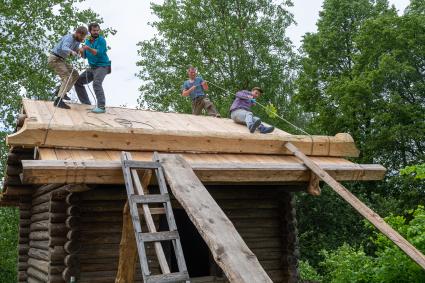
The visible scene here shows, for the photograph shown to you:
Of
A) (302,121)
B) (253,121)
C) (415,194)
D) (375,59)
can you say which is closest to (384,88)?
(375,59)

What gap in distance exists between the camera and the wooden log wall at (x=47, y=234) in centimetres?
754

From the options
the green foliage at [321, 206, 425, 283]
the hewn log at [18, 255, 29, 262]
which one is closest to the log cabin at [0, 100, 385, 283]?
the hewn log at [18, 255, 29, 262]

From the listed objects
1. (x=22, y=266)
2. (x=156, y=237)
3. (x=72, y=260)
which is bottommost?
(x=22, y=266)

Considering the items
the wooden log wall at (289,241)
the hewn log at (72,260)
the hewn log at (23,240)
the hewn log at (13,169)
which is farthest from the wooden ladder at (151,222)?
the hewn log at (23,240)

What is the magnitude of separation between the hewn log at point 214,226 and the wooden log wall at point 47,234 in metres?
2.39

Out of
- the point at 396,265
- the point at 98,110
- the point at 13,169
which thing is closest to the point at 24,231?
the point at 13,169

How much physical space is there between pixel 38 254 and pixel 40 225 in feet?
1.87

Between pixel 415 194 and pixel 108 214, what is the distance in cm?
1663

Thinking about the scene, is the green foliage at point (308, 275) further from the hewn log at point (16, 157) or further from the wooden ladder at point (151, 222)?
the wooden ladder at point (151, 222)

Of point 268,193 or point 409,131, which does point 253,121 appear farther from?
point 409,131

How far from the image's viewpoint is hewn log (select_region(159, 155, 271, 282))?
3.74m

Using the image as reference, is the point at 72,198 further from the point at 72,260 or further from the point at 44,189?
the point at 44,189

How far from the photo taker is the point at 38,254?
32.3ft

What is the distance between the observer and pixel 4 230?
74.4 feet
